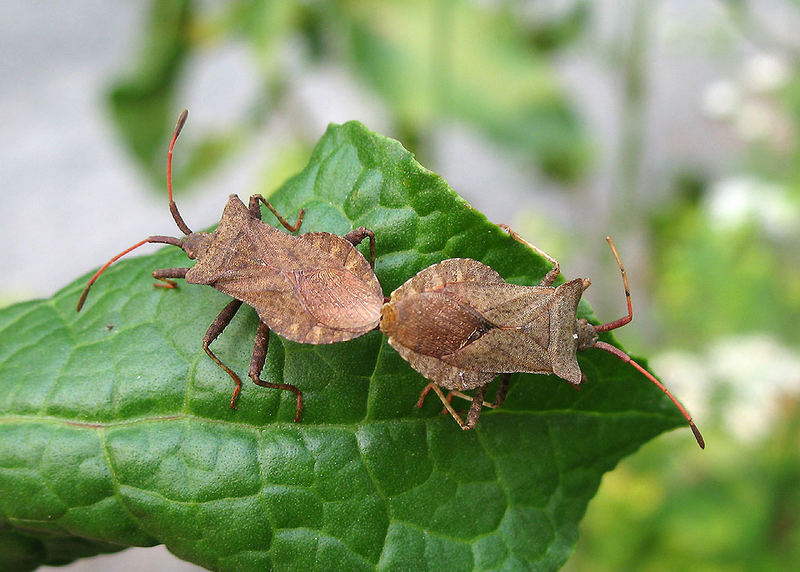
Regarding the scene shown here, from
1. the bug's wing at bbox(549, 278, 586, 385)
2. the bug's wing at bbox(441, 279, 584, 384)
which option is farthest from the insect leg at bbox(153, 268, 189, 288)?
the bug's wing at bbox(549, 278, 586, 385)

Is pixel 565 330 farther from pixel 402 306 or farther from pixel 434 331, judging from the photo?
pixel 402 306

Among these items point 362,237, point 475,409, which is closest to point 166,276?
point 362,237

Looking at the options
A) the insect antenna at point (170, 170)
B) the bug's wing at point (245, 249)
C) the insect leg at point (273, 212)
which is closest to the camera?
the insect leg at point (273, 212)

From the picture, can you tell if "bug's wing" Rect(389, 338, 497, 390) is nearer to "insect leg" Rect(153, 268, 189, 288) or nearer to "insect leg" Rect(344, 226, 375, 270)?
"insect leg" Rect(344, 226, 375, 270)

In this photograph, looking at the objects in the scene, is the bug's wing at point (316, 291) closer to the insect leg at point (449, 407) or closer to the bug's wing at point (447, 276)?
the bug's wing at point (447, 276)


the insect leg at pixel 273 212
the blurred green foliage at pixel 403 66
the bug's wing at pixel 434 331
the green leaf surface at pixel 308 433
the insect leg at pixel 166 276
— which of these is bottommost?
the green leaf surface at pixel 308 433

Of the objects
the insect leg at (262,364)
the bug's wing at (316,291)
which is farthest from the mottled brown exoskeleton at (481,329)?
the insect leg at (262,364)

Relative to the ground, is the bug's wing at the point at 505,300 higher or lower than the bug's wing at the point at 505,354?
higher
